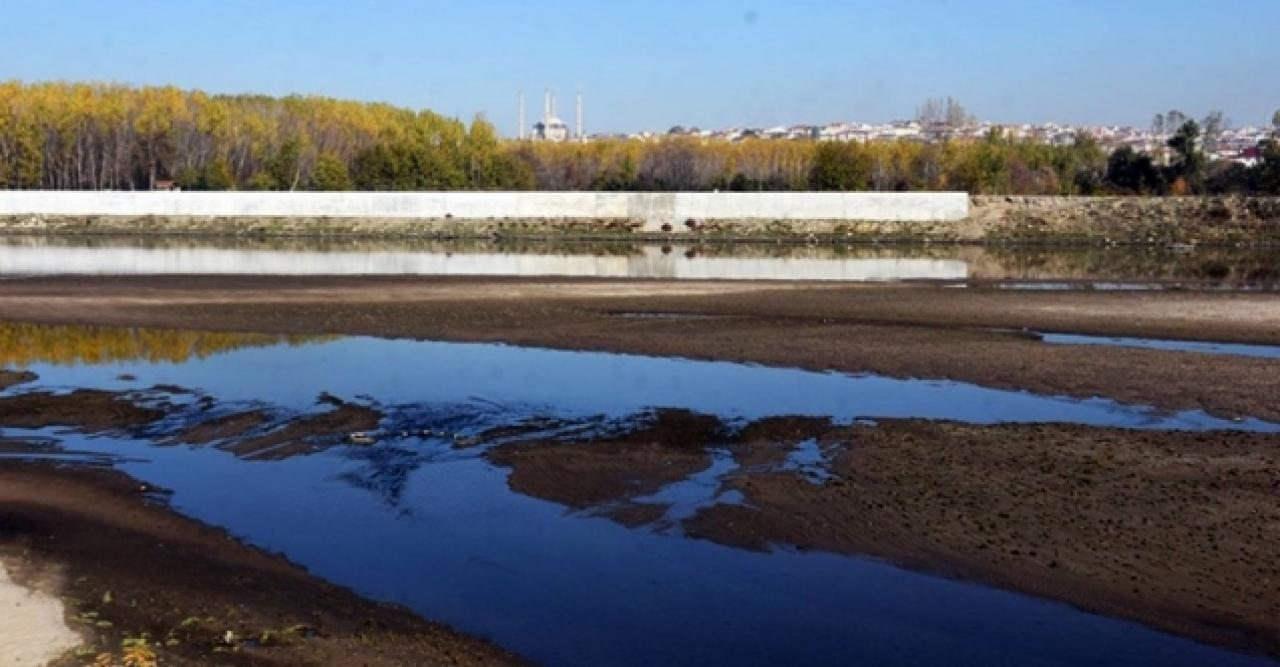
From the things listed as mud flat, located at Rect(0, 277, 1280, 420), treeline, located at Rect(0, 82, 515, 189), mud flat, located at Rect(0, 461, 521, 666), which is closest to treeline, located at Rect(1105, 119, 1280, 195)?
treeline, located at Rect(0, 82, 515, 189)

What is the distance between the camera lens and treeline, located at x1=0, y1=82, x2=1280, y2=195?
99875 mm

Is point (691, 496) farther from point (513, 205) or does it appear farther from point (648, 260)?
point (513, 205)

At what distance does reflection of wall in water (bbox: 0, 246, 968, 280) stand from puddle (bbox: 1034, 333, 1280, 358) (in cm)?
1697

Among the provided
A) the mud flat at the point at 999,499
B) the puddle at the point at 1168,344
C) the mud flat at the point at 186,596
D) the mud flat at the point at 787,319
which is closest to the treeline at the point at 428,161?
the mud flat at the point at 787,319

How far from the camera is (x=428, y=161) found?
10406cm

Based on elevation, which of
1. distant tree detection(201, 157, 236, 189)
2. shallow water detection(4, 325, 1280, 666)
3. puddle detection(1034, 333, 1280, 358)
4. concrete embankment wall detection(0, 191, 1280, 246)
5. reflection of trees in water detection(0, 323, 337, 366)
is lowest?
shallow water detection(4, 325, 1280, 666)

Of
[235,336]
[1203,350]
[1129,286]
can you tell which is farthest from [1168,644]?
[1129,286]

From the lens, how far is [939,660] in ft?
32.1

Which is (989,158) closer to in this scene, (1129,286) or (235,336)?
(1129,286)

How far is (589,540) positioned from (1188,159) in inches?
3634

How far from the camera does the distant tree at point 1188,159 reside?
93.9 metres

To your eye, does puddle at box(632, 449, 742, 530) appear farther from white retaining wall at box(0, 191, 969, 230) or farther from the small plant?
white retaining wall at box(0, 191, 969, 230)

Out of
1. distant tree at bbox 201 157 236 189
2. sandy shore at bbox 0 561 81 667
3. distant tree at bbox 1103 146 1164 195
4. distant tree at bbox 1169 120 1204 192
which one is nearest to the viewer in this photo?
sandy shore at bbox 0 561 81 667

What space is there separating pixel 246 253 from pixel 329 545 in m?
51.6
